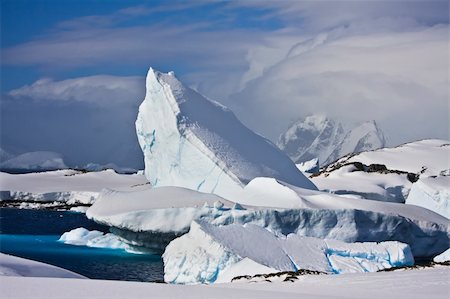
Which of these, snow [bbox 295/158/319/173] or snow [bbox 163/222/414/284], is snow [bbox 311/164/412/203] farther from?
snow [bbox 163/222/414/284]

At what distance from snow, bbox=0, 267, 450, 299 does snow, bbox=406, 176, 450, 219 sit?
18085 millimetres

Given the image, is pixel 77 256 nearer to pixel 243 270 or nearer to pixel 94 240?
pixel 94 240

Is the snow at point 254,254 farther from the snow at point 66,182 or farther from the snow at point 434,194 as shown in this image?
the snow at point 66,182

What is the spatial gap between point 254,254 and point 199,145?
9803 mm

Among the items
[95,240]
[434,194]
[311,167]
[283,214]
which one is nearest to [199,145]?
[95,240]

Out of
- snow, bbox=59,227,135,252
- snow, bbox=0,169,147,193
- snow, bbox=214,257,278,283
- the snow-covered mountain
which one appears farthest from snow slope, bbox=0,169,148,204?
snow, bbox=214,257,278,283

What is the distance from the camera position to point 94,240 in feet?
90.8

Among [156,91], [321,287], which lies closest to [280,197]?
[156,91]

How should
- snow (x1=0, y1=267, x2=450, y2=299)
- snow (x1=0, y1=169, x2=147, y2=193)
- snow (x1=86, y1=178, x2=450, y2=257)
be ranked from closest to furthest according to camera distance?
1. snow (x1=0, y1=267, x2=450, y2=299)
2. snow (x1=86, y1=178, x2=450, y2=257)
3. snow (x1=0, y1=169, x2=147, y2=193)

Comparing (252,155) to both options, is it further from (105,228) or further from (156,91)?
(105,228)

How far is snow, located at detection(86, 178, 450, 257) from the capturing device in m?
21.9

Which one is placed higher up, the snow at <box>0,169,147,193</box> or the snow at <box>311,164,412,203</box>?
the snow at <box>0,169,147,193</box>

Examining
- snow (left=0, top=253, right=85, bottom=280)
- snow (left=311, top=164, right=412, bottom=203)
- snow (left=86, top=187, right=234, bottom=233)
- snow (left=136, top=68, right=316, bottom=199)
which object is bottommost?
snow (left=311, top=164, right=412, bottom=203)

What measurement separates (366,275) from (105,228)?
94.6 feet
